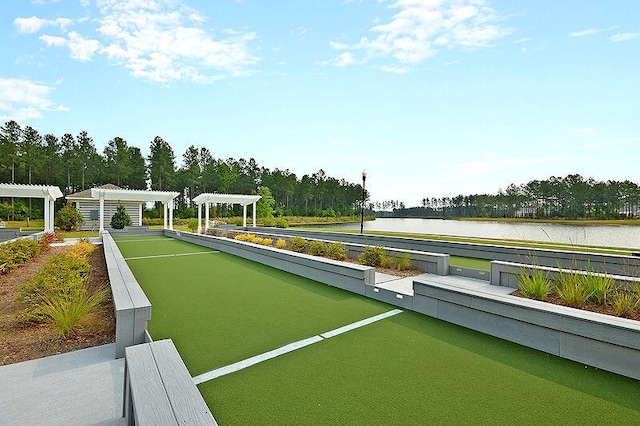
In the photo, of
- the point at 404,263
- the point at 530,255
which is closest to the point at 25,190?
the point at 404,263

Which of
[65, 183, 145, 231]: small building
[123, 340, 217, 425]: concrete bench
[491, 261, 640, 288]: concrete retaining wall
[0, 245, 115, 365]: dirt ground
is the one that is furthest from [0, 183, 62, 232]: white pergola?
[491, 261, 640, 288]: concrete retaining wall

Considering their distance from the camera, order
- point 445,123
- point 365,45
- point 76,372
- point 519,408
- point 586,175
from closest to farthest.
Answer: point 519,408, point 76,372, point 365,45, point 445,123, point 586,175

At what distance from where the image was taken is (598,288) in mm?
3971

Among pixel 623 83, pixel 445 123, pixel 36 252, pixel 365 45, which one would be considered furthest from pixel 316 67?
pixel 36 252

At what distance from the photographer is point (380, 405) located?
2326 millimetres

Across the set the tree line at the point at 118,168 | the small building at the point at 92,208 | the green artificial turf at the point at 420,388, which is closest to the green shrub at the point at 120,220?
the small building at the point at 92,208

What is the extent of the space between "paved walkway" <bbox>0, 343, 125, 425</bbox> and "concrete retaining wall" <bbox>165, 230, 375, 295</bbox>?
3557 mm

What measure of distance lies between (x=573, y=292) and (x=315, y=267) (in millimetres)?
4138

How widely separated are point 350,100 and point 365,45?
5.01 metres

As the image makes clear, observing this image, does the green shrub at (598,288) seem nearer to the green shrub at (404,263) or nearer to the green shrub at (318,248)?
the green shrub at (404,263)

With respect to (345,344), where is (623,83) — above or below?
above

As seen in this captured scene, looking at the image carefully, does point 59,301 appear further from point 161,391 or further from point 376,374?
point 376,374

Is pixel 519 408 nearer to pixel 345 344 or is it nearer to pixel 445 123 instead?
pixel 345 344

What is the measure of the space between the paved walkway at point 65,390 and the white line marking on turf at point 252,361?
0.63 m
